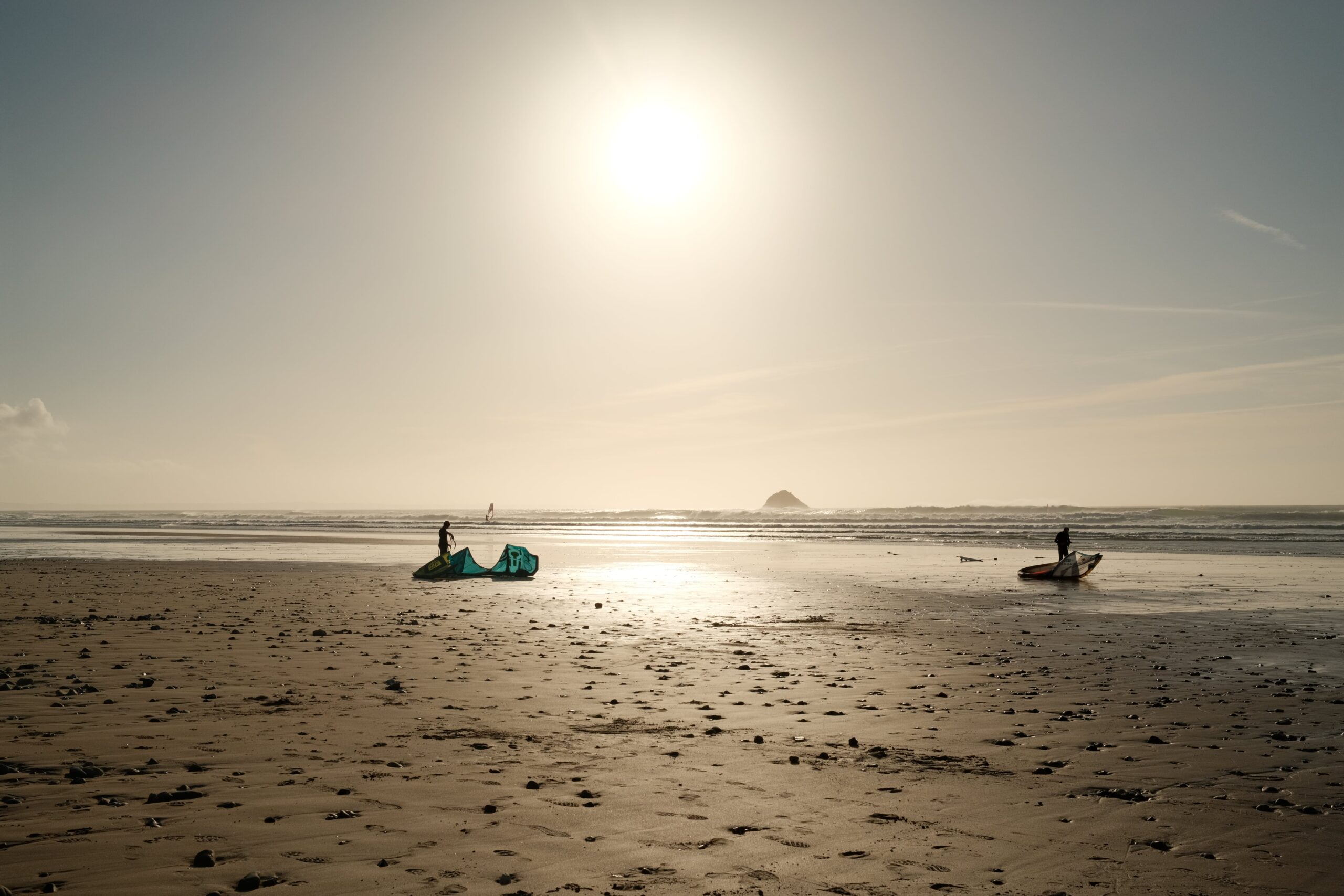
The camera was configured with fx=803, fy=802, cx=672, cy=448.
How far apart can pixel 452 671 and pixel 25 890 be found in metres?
7.80

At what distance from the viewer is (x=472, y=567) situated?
31.6 meters

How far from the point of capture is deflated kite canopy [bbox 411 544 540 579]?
30.3m

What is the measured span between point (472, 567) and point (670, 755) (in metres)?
24.6

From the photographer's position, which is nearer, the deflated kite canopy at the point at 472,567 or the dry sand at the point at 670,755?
the dry sand at the point at 670,755

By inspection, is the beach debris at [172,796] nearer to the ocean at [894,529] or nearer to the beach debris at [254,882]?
the beach debris at [254,882]

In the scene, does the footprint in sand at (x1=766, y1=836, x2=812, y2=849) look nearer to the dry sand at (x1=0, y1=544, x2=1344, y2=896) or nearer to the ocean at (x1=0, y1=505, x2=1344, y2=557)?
the dry sand at (x1=0, y1=544, x2=1344, y2=896)

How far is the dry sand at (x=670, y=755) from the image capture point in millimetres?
5590

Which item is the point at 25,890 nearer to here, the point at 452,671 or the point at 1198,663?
the point at 452,671

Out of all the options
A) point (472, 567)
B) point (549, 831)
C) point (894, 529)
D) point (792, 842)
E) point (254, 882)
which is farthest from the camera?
point (894, 529)

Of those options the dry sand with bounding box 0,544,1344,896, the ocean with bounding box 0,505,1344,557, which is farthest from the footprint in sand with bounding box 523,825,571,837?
the ocean with bounding box 0,505,1344,557

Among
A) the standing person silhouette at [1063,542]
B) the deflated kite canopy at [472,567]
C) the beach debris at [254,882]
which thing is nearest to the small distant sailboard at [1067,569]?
the standing person silhouette at [1063,542]

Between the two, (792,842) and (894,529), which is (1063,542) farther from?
(894,529)

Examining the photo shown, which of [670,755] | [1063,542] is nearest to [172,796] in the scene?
[670,755]

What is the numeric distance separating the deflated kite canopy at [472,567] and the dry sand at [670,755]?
11.3 meters
